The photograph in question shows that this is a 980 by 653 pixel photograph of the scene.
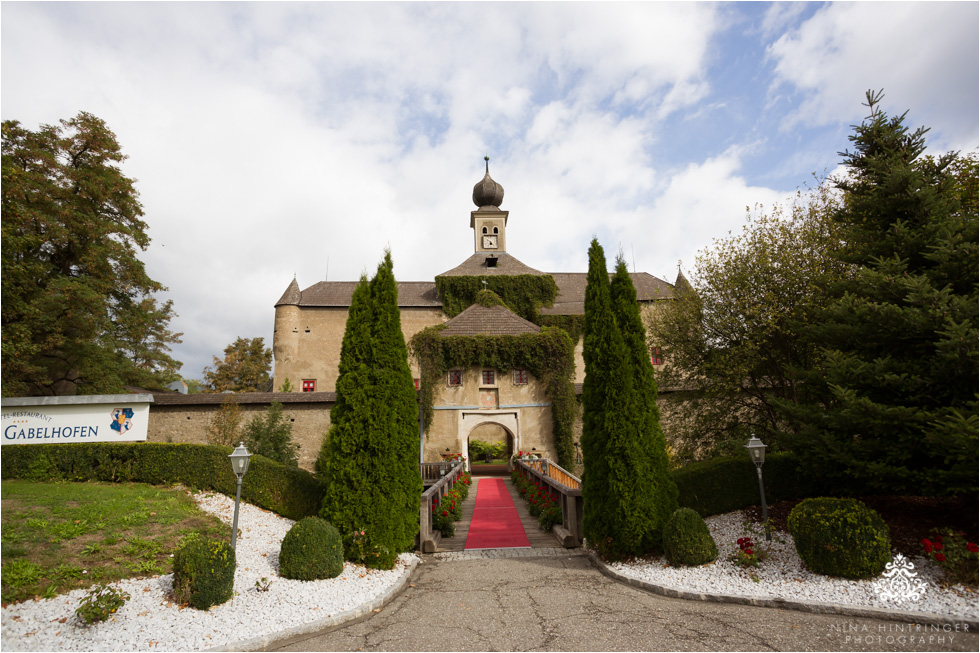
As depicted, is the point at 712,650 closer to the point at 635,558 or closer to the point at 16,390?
the point at 635,558

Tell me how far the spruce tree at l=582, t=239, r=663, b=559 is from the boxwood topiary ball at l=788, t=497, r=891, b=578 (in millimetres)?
1992

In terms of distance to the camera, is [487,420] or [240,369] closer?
[487,420]

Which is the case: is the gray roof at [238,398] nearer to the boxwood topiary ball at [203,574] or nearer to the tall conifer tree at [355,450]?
the tall conifer tree at [355,450]

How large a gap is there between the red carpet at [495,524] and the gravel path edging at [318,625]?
2.97 m

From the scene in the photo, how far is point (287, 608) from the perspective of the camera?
5.63 metres

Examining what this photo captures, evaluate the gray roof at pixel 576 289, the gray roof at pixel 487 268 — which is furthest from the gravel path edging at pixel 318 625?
the gray roof at pixel 487 268

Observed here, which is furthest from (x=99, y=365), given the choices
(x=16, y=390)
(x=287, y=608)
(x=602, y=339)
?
(x=602, y=339)

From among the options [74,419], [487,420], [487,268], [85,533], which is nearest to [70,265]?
[74,419]

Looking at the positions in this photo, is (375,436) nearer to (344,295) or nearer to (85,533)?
(85,533)

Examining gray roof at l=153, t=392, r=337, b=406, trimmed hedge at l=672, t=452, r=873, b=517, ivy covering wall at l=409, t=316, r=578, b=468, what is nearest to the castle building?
ivy covering wall at l=409, t=316, r=578, b=468

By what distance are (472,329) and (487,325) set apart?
755mm

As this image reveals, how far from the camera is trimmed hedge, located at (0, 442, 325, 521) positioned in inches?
421

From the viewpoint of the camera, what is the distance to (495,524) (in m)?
11.0

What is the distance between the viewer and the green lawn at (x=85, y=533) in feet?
19.0
